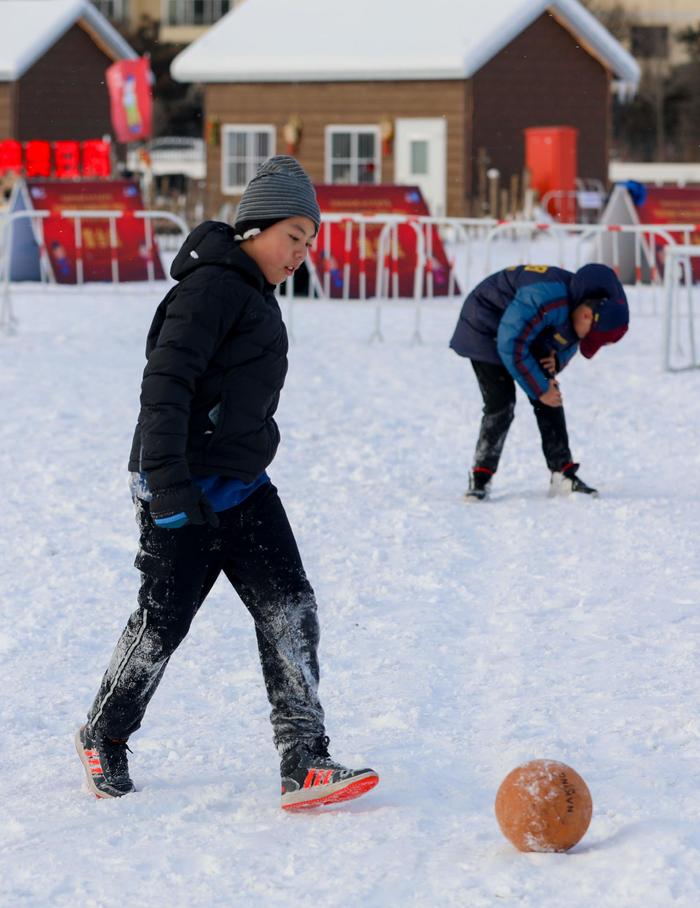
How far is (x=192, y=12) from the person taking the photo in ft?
209

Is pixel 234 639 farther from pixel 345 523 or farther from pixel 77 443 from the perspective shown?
pixel 77 443

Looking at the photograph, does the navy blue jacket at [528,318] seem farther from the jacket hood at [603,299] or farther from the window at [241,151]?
the window at [241,151]

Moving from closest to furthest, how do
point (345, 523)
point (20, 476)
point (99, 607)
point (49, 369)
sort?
point (99, 607) < point (345, 523) < point (20, 476) < point (49, 369)

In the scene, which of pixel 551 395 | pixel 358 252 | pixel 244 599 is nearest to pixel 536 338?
pixel 551 395

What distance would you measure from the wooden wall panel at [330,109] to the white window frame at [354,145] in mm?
89

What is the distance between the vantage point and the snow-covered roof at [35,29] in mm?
33281

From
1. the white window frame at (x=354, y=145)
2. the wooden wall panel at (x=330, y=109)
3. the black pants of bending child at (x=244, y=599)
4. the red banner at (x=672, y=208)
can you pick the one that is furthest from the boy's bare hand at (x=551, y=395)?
the white window frame at (x=354, y=145)

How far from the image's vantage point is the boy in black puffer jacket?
355 centimetres

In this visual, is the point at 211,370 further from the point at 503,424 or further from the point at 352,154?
the point at 352,154

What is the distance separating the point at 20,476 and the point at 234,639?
117 inches

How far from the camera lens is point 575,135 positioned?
30047 mm

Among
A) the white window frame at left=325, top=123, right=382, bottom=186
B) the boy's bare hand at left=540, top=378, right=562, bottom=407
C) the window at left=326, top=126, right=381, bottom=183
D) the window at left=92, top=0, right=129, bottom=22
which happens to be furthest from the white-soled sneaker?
the window at left=92, top=0, right=129, bottom=22

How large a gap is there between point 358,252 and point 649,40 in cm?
4845

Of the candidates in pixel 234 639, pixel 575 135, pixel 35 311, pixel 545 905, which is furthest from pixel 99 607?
pixel 575 135
